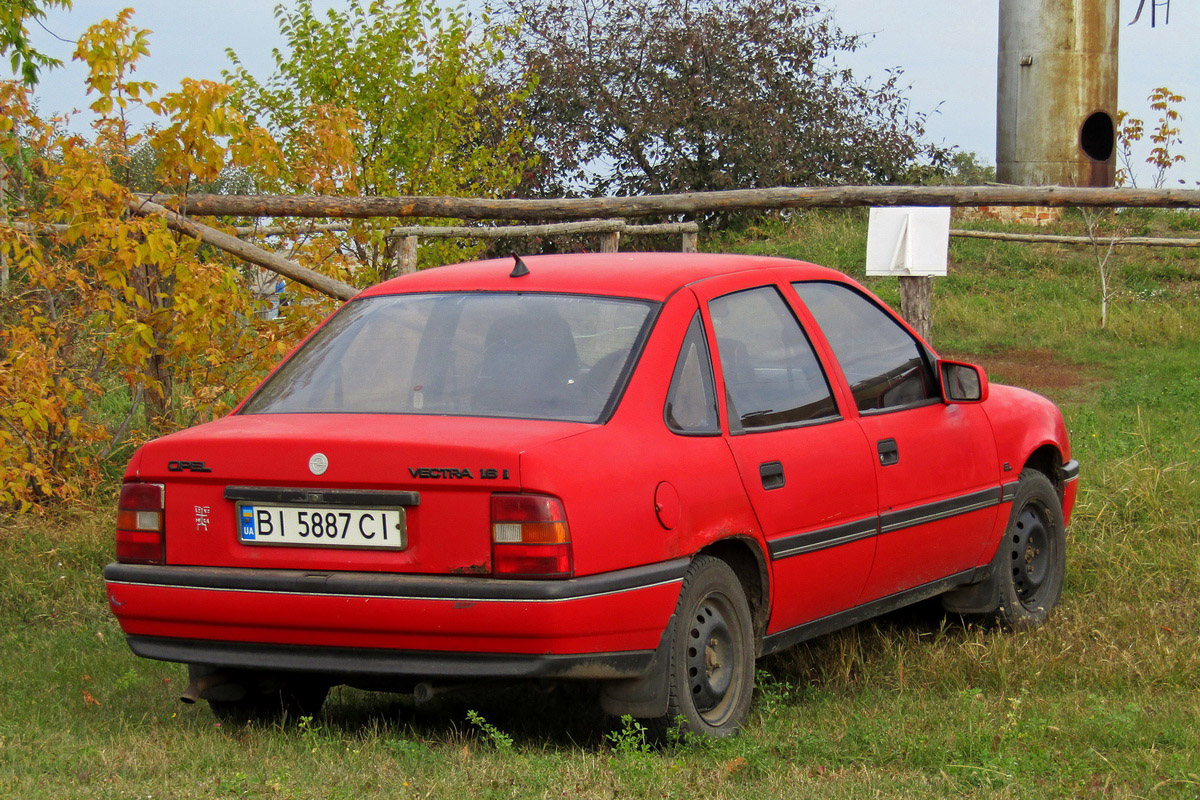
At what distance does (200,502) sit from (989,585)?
3.51 metres

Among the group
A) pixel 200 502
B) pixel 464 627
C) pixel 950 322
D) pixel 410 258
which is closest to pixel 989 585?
pixel 464 627

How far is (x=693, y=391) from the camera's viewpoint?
4.83 meters

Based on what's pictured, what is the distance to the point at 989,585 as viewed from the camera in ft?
21.2

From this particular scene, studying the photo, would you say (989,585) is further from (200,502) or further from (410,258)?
(410,258)

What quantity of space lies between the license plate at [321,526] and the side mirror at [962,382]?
2.70 meters

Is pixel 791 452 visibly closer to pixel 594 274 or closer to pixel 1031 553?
pixel 594 274

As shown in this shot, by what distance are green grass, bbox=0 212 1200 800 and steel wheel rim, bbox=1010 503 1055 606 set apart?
18 centimetres

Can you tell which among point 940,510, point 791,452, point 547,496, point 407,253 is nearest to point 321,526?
point 547,496

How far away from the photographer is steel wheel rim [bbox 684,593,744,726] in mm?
4648

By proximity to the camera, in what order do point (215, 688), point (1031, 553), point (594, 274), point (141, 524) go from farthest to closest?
point (1031, 553)
point (594, 274)
point (215, 688)
point (141, 524)

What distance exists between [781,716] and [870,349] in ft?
5.13

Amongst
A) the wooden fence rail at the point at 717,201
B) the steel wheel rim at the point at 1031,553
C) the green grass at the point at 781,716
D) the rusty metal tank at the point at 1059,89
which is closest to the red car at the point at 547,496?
the green grass at the point at 781,716

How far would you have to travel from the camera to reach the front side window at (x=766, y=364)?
5.08m

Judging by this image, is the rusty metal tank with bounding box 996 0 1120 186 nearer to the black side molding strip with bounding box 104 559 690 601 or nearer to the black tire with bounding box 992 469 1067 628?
the black tire with bounding box 992 469 1067 628
